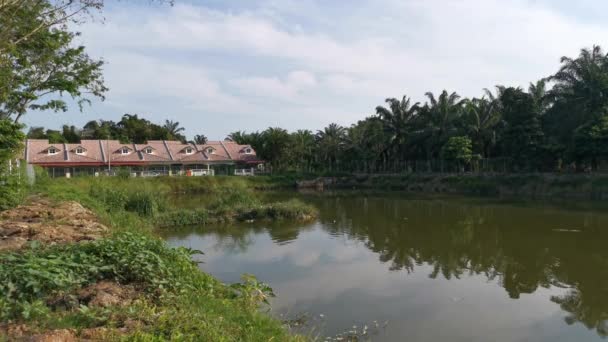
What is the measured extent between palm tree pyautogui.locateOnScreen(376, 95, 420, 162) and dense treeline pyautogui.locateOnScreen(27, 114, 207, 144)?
32.1 m

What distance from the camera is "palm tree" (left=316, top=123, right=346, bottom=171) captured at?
53.8 m

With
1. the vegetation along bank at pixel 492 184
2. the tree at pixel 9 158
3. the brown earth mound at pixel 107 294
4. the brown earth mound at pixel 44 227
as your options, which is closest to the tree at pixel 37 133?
the vegetation along bank at pixel 492 184

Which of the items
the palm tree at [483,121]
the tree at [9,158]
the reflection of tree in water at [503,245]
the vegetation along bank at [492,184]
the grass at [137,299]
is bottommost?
the reflection of tree in water at [503,245]

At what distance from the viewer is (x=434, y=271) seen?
1141cm

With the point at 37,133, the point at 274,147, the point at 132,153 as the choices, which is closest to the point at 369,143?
the point at 274,147

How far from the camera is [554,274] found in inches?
428

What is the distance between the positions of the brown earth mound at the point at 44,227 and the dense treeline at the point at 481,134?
29931 millimetres

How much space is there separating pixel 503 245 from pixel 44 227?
13.0 meters

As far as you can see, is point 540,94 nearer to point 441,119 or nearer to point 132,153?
point 441,119

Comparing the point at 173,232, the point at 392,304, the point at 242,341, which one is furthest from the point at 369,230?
the point at 242,341

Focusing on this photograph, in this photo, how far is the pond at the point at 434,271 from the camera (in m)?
7.81

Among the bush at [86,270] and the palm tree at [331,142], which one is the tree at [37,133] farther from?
the bush at [86,270]

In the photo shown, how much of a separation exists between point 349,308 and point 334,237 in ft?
27.3

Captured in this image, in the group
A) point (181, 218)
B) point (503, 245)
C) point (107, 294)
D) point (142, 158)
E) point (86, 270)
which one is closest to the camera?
point (107, 294)
